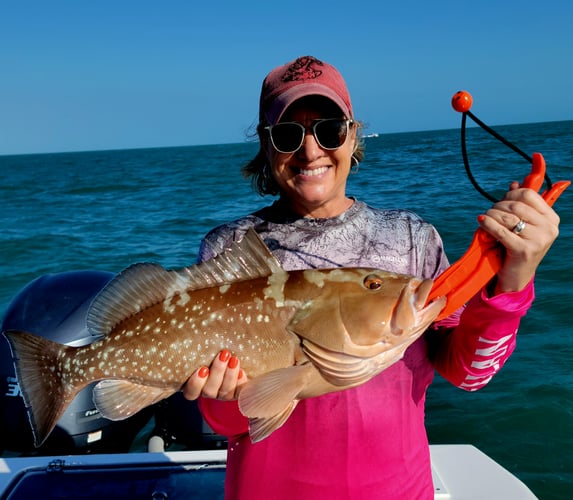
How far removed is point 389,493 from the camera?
7.45 ft

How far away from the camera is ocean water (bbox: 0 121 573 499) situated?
5.83 m

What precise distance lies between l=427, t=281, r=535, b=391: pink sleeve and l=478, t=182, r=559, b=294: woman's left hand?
17 centimetres

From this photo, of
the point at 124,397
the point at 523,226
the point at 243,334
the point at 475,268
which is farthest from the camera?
the point at 124,397

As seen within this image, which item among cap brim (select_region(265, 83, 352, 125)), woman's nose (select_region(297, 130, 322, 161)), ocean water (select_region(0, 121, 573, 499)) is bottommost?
ocean water (select_region(0, 121, 573, 499))

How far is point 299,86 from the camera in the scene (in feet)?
8.03

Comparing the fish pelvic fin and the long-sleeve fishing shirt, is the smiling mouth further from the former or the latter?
the fish pelvic fin

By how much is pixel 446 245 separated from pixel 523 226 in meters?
Answer: 11.5

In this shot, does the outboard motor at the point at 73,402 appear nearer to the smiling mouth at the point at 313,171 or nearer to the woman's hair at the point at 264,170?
the woman's hair at the point at 264,170

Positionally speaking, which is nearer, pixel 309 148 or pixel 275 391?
pixel 275 391

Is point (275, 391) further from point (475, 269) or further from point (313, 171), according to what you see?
point (313, 171)

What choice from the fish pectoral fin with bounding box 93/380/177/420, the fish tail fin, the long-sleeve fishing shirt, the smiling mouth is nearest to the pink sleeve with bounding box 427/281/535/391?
the long-sleeve fishing shirt

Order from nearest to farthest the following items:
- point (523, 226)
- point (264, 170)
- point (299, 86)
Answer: point (523, 226), point (299, 86), point (264, 170)

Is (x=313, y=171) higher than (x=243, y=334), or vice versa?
(x=313, y=171)

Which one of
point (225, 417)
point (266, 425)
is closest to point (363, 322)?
point (266, 425)
